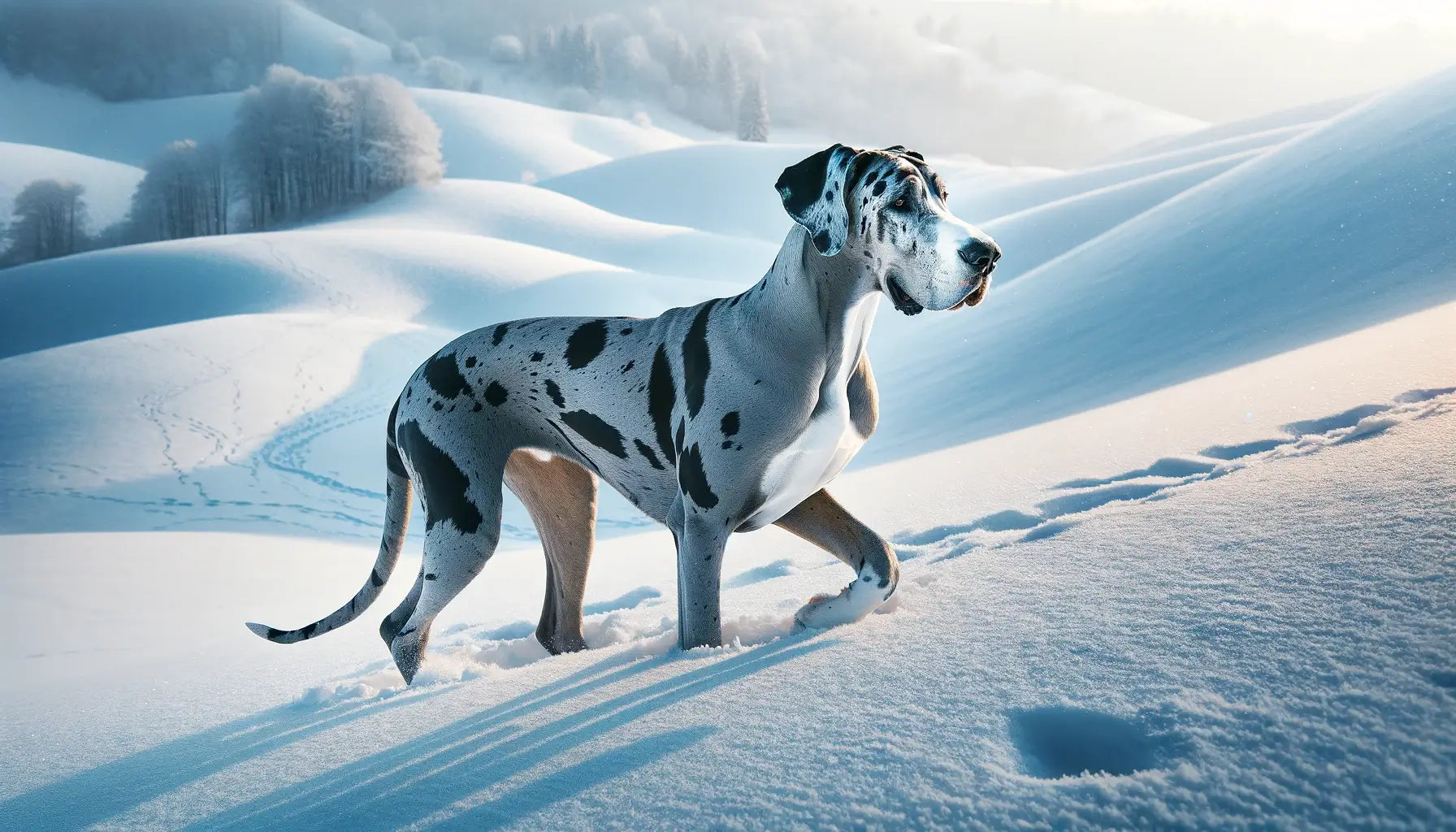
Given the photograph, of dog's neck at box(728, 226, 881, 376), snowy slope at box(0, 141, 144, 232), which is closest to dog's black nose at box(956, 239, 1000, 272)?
dog's neck at box(728, 226, 881, 376)

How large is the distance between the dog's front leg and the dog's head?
0.59 m

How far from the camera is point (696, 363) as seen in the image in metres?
Answer: 2.15

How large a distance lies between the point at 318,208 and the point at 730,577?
841 inches

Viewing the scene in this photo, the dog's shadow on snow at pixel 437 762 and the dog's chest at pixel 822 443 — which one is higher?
the dog's chest at pixel 822 443

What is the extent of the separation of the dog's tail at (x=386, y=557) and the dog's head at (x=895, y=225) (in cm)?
123

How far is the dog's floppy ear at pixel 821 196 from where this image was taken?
6.32 feet

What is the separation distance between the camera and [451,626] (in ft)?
10.8

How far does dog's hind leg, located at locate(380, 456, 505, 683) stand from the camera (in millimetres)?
2373

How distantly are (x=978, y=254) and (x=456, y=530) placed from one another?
136 cm

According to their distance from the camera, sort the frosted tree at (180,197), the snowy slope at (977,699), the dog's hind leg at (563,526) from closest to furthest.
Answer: the snowy slope at (977,699)
the dog's hind leg at (563,526)
the frosted tree at (180,197)

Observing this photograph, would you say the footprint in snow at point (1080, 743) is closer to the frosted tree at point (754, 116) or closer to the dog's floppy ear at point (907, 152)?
the dog's floppy ear at point (907, 152)

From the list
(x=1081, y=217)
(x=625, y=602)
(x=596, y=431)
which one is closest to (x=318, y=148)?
(x=1081, y=217)

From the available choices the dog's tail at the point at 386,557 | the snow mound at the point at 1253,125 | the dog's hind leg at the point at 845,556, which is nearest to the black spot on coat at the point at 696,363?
the dog's hind leg at the point at 845,556

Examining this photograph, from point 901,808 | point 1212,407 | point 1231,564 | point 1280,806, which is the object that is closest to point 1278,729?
point 1280,806
